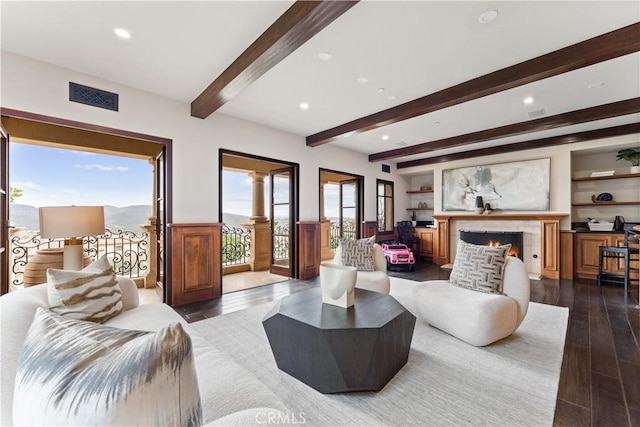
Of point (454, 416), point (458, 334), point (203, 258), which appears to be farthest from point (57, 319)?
point (203, 258)

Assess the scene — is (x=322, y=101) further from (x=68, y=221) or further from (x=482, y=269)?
(x=68, y=221)

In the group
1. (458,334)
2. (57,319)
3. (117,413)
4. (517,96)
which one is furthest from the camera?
(517,96)

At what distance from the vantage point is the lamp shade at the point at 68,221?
2.15m

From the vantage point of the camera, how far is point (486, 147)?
584cm

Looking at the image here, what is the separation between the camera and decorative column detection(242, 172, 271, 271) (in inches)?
231

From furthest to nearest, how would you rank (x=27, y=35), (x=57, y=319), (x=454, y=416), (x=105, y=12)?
1. (x=27, y=35)
2. (x=105, y=12)
3. (x=454, y=416)
4. (x=57, y=319)

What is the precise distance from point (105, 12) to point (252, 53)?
1.09 m

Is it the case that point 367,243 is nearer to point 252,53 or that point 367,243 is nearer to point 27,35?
point 252,53

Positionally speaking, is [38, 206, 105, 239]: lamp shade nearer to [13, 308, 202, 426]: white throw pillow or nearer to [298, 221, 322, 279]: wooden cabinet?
[13, 308, 202, 426]: white throw pillow

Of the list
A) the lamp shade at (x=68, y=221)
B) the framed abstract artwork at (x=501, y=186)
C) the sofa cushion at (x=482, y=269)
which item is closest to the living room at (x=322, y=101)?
the framed abstract artwork at (x=501, y=186)

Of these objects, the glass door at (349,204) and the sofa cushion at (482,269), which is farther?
the glass door at (349,204)

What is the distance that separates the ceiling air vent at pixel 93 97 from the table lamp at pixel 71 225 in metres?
1.35

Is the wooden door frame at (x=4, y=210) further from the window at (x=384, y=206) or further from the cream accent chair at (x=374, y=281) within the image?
the window at (x=384, y=206)

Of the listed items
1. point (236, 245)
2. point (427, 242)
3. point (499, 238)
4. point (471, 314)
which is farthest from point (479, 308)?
point (236, 245)
